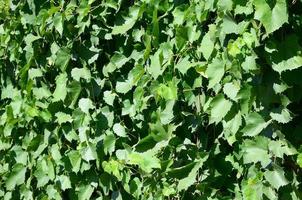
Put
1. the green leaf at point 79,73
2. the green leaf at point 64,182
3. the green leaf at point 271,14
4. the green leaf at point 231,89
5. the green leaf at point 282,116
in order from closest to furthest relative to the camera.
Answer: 1. the green leaf at point 271,14
2. the green leaf at point 282,116
3. the green leaf at point 231,89
4. the green leaf at point 79,73
5. the green leaf at point 64,182

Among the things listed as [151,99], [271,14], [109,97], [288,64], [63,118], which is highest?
[271,14]

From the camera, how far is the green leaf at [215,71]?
2029mm

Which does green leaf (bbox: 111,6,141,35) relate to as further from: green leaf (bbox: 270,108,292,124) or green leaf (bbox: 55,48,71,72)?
green leaf (bbox: 270,108,292,124)

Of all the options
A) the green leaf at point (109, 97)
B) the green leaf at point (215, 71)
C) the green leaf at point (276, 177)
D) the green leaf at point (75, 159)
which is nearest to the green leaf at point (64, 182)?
the green leaf at point (75, 159)

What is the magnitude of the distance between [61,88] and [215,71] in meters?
0.96

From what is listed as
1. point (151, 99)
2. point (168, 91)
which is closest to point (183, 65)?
point (168, 91)

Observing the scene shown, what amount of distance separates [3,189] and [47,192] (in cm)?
51

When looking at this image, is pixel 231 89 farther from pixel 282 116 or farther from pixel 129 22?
pixel 129 22

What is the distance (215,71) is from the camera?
2.04 m

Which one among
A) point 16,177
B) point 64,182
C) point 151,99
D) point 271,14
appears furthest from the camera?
point 16,177

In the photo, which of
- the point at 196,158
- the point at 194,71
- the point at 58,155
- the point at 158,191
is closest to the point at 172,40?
the point at 194,71

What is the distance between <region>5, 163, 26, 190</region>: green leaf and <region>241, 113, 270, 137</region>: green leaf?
1.58 metres

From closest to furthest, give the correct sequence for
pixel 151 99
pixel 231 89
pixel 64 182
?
pixel 231 89 < pixel 151 99 < pixel 64 182

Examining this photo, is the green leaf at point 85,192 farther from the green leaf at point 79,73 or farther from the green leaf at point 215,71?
the green leaf at point 215,71
